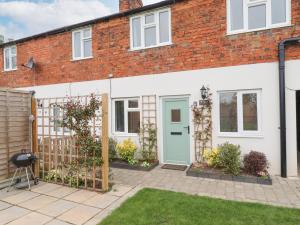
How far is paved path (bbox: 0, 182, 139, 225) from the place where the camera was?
3721 mm

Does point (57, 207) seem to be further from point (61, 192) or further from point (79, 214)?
point (61, 192)

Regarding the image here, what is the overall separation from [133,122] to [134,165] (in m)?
1.71

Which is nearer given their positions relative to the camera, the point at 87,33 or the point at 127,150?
the point at 127,150

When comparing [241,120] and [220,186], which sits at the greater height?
[241,120]

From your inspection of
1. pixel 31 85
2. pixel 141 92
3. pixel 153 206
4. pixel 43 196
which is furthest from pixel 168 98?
pixel 31 85

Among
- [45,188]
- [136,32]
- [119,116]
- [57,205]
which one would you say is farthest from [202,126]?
[45,188]

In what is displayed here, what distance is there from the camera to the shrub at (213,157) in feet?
20.5

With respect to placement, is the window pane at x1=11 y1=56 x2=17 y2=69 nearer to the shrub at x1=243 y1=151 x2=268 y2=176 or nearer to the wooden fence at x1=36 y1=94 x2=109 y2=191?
the wooden fence at x1=36 y1=94 x2=109 y2=191

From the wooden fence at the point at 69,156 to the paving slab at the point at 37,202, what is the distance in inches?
28.9

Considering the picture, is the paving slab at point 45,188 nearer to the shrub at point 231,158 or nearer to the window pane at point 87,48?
the shrub at point 231,158

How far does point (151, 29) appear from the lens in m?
7.79

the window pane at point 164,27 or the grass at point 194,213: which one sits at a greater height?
the window pane at point 164,27

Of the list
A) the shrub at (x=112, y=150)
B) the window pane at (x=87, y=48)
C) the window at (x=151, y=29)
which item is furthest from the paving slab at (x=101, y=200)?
the window pane at (x=87, y=48)

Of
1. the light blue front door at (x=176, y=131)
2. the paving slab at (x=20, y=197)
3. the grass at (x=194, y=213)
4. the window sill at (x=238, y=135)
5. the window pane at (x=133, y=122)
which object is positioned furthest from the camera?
the window pane at (x=133, y=122)
